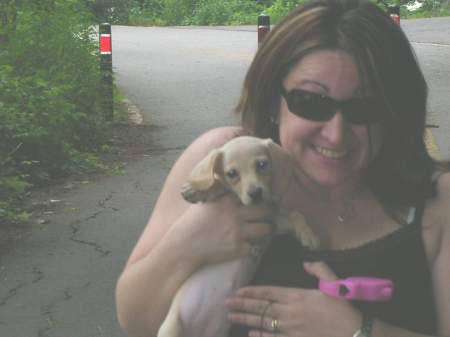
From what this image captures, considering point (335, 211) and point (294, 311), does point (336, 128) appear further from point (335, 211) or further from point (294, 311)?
point (294, 311)

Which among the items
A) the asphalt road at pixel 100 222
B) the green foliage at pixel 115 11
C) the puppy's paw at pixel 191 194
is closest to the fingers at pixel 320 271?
the puppy's paw at pixel 191 194

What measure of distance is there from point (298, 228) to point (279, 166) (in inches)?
6.7

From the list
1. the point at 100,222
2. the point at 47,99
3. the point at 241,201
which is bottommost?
the point at 100,222

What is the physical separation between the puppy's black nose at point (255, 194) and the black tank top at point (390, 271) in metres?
0.15

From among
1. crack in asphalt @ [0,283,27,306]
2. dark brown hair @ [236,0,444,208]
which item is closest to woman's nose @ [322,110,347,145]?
dark brown hair @ [236,0,444,208]

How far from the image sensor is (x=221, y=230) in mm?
2760

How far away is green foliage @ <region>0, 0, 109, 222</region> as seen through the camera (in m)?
8.15

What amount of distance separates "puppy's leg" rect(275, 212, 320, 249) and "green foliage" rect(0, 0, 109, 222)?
4.57 metres

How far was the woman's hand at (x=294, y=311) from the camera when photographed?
2625 millimetres

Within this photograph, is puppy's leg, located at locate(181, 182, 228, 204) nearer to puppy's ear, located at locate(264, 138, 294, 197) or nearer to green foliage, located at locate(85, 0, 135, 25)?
puppy's ear, located at locate(264, 138, 294, 197)

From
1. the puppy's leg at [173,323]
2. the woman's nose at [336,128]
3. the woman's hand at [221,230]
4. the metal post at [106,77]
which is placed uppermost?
the woman's nose at [336,128]

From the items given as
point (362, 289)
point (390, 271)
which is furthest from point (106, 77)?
point (362, 289)

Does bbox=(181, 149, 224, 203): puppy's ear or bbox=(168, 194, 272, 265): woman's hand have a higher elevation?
bbox=(181, 149, 224, 203): puppy's ear

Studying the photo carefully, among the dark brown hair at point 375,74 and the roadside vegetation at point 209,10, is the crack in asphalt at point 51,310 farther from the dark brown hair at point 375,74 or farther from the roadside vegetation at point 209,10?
the roadside vegetation at point 209,10
